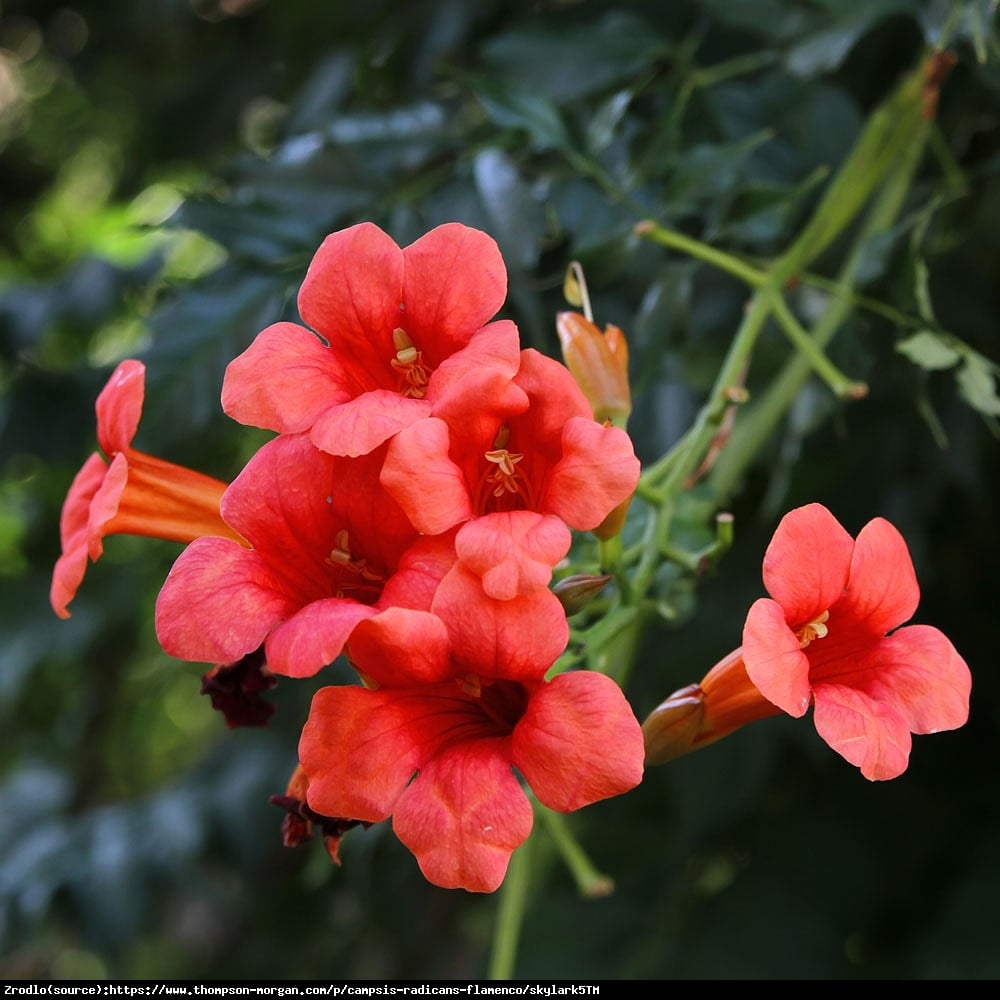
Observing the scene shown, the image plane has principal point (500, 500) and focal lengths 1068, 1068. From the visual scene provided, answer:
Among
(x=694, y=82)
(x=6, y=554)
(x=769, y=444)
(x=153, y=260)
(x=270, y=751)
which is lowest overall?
(x=6, y=554)

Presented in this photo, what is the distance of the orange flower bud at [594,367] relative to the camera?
3.04ft

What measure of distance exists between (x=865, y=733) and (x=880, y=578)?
4.7 inches

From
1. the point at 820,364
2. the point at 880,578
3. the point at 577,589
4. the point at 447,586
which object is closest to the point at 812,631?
the point at 880,578

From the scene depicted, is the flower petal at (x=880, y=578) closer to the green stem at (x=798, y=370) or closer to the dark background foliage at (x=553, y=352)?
the dark background foliage at (x=553, y=352)

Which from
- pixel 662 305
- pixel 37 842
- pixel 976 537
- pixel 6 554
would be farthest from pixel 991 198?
pixel 6 554

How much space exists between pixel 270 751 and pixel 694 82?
129 cm

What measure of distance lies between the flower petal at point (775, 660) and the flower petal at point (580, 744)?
9 cm

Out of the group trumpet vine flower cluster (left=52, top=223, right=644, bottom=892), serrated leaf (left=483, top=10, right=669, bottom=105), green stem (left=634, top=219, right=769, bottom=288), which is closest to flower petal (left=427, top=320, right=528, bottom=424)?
trumpet vine flower cluster (left=52, top=223, right=644, bottom=892)

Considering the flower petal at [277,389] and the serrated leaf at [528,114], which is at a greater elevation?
the flower petal at [277,389]

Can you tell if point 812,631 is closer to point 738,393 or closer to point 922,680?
point 922,680

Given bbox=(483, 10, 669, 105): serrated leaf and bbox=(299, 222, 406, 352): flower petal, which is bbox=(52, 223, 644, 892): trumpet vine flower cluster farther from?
bbox=(483, 10, 669, 105): serrated leaf

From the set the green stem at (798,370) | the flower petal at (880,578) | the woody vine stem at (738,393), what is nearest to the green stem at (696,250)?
the woody vine stem at (738,393)
